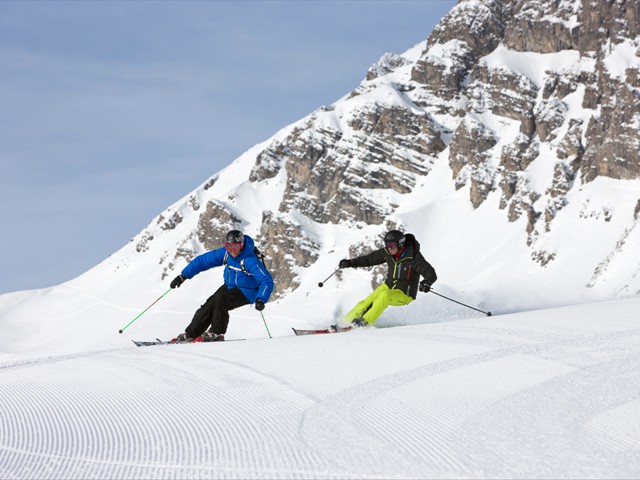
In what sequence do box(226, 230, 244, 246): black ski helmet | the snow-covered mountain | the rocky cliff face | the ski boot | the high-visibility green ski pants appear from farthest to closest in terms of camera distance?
the rocky cliff face, the snow-covered mountain, the high-visibility green ski pants, box(226, 230, 244, 246): black ski helmet, the ski boot

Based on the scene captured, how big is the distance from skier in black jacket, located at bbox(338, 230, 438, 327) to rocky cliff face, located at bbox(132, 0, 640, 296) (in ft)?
274

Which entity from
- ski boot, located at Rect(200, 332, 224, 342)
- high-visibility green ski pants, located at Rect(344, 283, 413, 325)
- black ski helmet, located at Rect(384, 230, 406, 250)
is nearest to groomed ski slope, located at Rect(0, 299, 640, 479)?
ski boot, located at Rect(200, 332, 224, 342)

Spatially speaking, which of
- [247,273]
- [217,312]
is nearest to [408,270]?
[247,273]

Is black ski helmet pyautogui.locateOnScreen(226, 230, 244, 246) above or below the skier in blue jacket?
above

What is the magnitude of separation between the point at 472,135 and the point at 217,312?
12140cm

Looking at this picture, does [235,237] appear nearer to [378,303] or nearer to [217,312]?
[217,312]

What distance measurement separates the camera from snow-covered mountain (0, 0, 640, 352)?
93.8 meters

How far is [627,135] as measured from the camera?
96812 mm

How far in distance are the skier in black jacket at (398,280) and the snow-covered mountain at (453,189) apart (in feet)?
202

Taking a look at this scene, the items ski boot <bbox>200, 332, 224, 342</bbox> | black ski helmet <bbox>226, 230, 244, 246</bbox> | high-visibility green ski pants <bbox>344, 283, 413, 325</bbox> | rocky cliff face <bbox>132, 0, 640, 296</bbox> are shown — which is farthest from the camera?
rocky cliff face <bbox>132, 0, 640, 296</bbox>

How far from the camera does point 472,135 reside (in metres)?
128

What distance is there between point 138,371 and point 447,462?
3662 millimetres

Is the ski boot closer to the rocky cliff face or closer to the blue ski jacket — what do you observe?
the blue ski jacket

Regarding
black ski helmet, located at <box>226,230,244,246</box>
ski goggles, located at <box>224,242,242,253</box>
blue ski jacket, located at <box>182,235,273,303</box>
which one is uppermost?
black ski helmet, located at <box>226,230,244,246</box>
